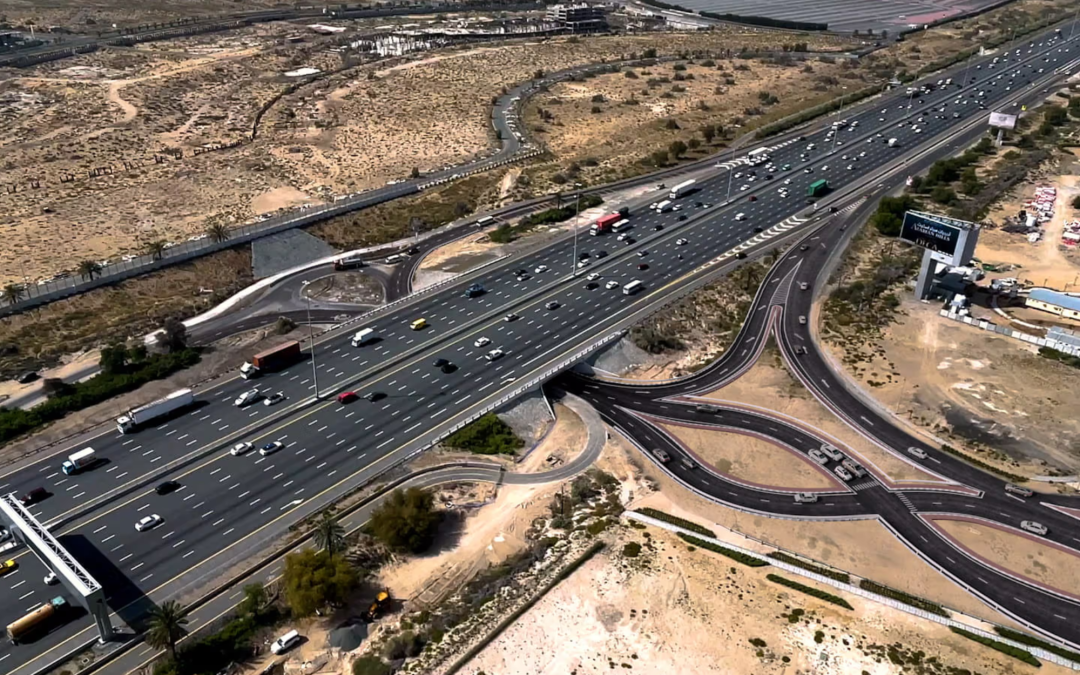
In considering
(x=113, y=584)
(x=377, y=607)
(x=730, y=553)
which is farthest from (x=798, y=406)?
(x=113, y=584)

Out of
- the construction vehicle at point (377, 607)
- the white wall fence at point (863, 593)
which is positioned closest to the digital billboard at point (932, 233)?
the white wall fence at point (863, 593)

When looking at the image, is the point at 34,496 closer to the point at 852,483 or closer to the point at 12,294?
the point at 12,294

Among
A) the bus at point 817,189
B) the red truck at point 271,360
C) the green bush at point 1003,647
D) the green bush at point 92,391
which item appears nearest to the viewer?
the green bush at point 1003,647

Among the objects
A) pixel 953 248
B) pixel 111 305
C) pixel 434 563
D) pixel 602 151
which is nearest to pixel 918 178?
pixel 953 248

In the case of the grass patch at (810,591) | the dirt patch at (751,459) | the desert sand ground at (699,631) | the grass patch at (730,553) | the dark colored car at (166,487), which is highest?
the dark colored car at (166,487)

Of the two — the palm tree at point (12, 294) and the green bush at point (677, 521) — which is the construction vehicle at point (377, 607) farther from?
the palm tree at point (12, 294)

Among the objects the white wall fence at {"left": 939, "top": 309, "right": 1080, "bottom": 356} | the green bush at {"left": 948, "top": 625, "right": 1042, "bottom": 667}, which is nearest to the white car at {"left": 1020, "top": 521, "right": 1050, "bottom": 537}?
the green bush at {"left": 948, "top": 625, "right": 1042, "bottom": 667}

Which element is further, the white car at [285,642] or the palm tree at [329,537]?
the palm tree at [329,537]
